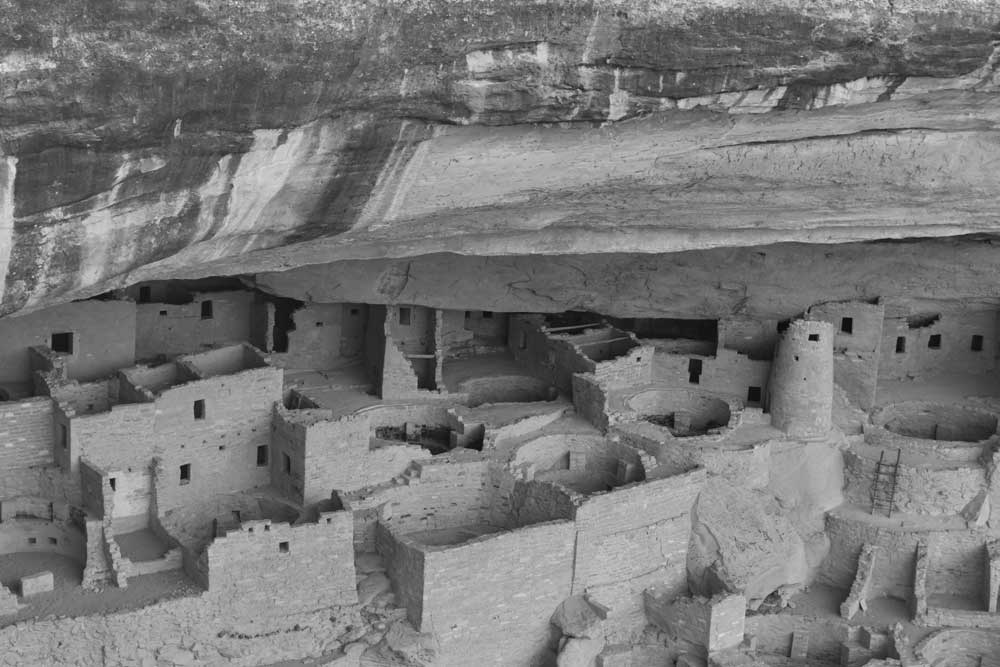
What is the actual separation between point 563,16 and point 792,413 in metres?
9.11

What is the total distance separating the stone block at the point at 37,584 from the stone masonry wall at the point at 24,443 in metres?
1.20

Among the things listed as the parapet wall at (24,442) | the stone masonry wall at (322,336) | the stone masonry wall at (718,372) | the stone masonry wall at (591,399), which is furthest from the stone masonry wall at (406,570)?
the stone masonry wall at (718,372)

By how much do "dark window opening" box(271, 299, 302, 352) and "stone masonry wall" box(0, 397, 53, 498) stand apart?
413cm

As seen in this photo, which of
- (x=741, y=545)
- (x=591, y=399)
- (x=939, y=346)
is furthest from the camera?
(x=939, y=346)

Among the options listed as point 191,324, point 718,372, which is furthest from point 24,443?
point 718,372

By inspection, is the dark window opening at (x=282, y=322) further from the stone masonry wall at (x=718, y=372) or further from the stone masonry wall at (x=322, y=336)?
the stone masonry wall at (x=718, y=372)

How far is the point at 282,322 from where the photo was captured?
1947 cm

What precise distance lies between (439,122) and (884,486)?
9.37m

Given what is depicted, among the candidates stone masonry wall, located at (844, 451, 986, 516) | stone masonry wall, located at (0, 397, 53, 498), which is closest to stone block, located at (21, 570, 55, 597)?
stone masonry wall, located at (0, 397, 53, 498)

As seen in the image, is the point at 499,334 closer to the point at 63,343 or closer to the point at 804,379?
the point at 804,379

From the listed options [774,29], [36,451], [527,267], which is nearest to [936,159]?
[774,29]

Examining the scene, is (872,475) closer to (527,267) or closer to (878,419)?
(878,419)

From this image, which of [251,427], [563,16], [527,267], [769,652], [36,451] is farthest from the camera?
[527,267]

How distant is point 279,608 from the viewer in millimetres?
15109
